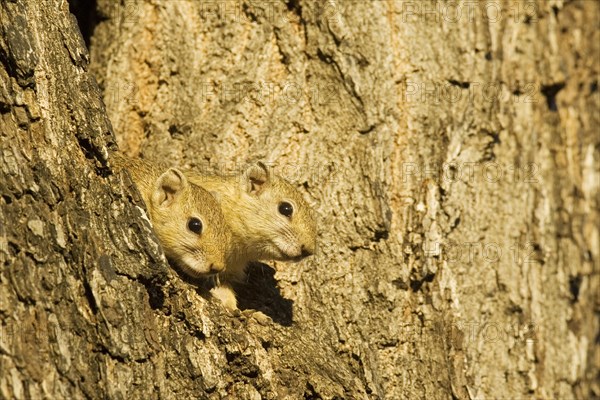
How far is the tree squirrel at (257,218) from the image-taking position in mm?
6426

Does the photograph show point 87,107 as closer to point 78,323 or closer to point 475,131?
point 78,323

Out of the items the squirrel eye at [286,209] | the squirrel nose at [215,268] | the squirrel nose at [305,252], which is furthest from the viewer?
the squirrel eye at [286,209]

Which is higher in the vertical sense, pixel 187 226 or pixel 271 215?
pixel 271 215

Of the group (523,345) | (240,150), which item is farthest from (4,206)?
(523,345)

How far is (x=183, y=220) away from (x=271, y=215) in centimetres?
82

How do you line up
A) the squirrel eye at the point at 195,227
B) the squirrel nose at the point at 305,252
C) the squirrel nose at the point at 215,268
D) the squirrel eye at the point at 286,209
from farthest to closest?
the squirrel eye at the point at 286,209 → the squirrel nose at the point at 305,252 → the squirrel eye at the point at 195,227 → the squirrel nose at the point at 215,268

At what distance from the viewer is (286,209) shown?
6.60 metres

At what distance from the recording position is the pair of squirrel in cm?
607

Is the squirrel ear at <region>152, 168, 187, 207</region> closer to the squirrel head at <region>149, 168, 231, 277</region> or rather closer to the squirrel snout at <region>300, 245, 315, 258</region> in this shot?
the squirrel head at <region>149, 168, 231, 277</region>

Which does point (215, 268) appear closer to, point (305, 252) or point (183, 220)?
point (183, 220)

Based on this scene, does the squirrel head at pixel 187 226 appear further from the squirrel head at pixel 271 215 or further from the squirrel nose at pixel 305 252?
the squirrel nose at pixel 305 252

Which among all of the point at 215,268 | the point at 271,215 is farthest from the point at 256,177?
the point at 215,268

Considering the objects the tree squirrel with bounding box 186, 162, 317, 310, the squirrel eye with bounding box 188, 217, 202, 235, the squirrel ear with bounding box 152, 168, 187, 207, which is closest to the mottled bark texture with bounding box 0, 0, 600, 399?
the tree squirrel with bounding box 186, 162, 317, 310

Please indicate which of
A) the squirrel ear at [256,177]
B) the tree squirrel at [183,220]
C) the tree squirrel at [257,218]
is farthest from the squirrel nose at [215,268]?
the squirrel ear at [256,177]
